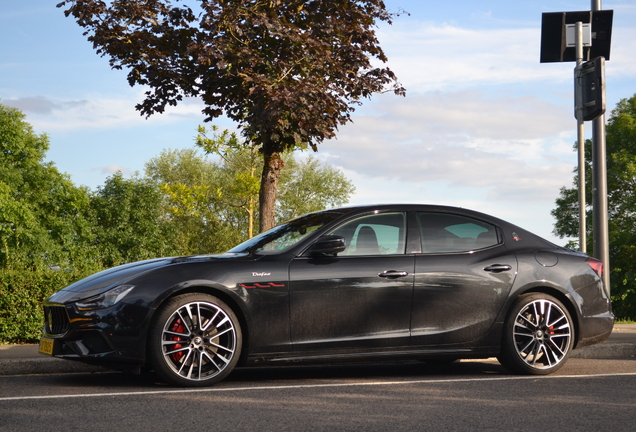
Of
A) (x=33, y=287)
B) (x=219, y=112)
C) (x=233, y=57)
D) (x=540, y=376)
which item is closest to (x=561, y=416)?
(x=540, y=376)

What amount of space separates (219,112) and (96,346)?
26.0 ft

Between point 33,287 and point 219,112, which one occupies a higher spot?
point 219,112

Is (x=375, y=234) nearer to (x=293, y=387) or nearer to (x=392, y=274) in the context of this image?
(x=392, y=274)

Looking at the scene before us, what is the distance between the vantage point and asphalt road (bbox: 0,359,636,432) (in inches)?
195

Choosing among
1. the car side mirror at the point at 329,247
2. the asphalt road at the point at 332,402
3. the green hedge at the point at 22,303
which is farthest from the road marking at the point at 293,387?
the green hedge at the point at 22,303

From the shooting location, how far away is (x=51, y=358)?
766 centimetres

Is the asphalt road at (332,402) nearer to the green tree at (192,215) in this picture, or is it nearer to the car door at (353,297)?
the car door at (353,297)

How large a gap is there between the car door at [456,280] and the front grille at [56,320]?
9.78 feet

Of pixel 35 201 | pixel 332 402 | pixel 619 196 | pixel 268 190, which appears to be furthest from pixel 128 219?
pixel 332 402

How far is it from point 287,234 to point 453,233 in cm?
158

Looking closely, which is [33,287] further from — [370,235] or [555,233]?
[555,233]

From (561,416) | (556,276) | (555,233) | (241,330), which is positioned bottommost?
(561,416)

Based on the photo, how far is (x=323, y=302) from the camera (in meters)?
6.65

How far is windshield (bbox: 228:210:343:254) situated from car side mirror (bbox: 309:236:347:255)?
0.26 m
